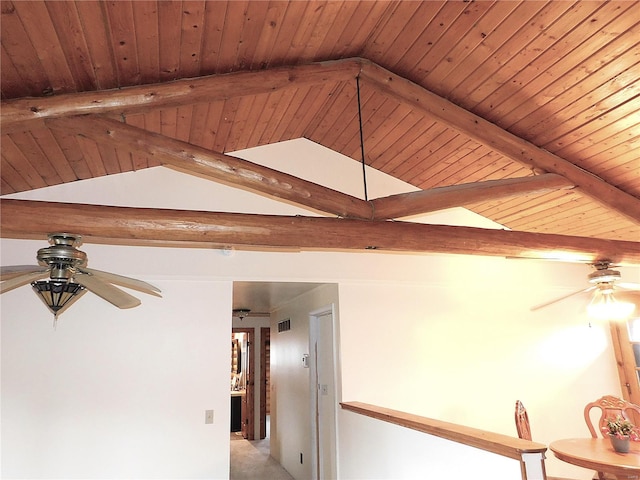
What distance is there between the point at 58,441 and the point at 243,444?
14.8 feet

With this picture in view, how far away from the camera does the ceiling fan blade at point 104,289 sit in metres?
2.54

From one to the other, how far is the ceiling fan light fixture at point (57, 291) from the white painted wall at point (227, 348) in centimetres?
126

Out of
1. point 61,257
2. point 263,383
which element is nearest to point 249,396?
point 263,383

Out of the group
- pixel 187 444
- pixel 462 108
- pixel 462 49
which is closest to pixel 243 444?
pixel 187 444

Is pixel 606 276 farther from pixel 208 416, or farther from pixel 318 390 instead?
pixel 208 416

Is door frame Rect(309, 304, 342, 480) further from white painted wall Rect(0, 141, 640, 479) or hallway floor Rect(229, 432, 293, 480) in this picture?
hallway floor Rect(229, 432, 293, 480)

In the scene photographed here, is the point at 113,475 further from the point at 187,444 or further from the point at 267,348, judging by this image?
the point at 267,348

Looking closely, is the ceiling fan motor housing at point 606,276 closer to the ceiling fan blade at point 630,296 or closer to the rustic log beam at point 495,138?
the rustic log beam at point 495,138

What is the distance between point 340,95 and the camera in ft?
12.5

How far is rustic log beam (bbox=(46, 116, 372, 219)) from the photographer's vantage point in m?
2.74

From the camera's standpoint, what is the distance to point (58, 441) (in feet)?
11.3

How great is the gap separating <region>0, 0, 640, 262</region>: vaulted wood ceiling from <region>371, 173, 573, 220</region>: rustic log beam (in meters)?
0.01

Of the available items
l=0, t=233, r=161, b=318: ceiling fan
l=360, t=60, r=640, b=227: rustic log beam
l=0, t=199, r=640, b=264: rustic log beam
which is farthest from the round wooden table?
l=0, t=233, r=161, b=318: ceiling fan

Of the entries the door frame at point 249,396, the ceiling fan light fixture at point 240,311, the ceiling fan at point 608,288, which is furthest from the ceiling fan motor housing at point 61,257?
the door frame at point 249,396
